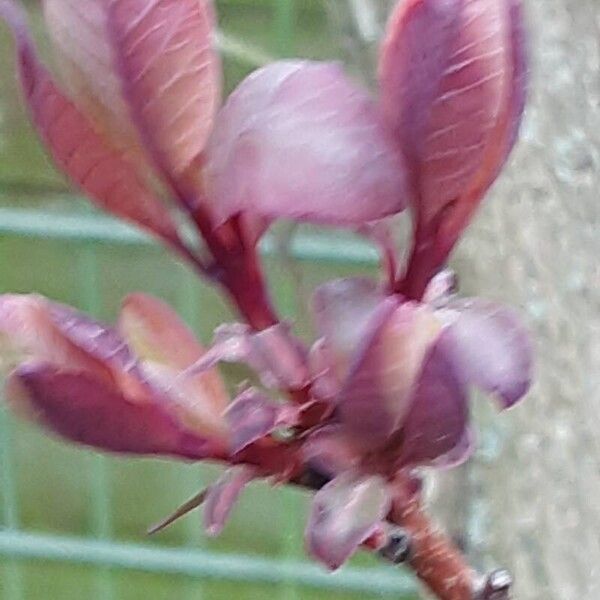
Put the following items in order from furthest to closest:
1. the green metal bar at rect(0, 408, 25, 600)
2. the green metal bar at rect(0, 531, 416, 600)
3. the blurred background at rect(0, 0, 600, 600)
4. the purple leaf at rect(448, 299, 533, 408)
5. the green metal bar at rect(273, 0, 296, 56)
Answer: the green metal bar at rect(0, 408, 25, 600), the green metal bar at rect(0, 531, 416, 600), the green metal bar at rect(273, 0, 296, 56), the blurred background at rect(0, 0, 600, 600), the purple leaf at rect(448, 299, 533, 408)

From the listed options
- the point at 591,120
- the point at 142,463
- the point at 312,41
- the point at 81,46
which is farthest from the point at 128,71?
the point at 142,463

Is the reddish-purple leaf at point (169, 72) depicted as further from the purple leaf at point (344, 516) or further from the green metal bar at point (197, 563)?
the green metal bar at point (197, 563)

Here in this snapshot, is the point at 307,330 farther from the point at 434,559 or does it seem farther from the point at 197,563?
the point at 197,563

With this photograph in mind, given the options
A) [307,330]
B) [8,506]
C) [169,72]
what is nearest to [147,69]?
[169,72]

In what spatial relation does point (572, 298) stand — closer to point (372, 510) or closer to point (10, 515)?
point (372, 510)

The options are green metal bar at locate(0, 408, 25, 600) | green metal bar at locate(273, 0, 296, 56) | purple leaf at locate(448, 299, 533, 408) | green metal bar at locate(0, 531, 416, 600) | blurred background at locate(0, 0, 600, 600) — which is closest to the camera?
purple leaf at locate(448, 299, 533, 408)

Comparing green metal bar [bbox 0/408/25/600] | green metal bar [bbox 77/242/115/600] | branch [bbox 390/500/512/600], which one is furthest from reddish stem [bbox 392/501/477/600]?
green metal bar [bbox 0/408/25/600]

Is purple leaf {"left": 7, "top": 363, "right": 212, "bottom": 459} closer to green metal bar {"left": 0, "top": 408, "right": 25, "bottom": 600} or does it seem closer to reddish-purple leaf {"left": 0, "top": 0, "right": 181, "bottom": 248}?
reddish-purple leaf {"left": 0, "top": 0, "right": 181, "bottom": 248}
